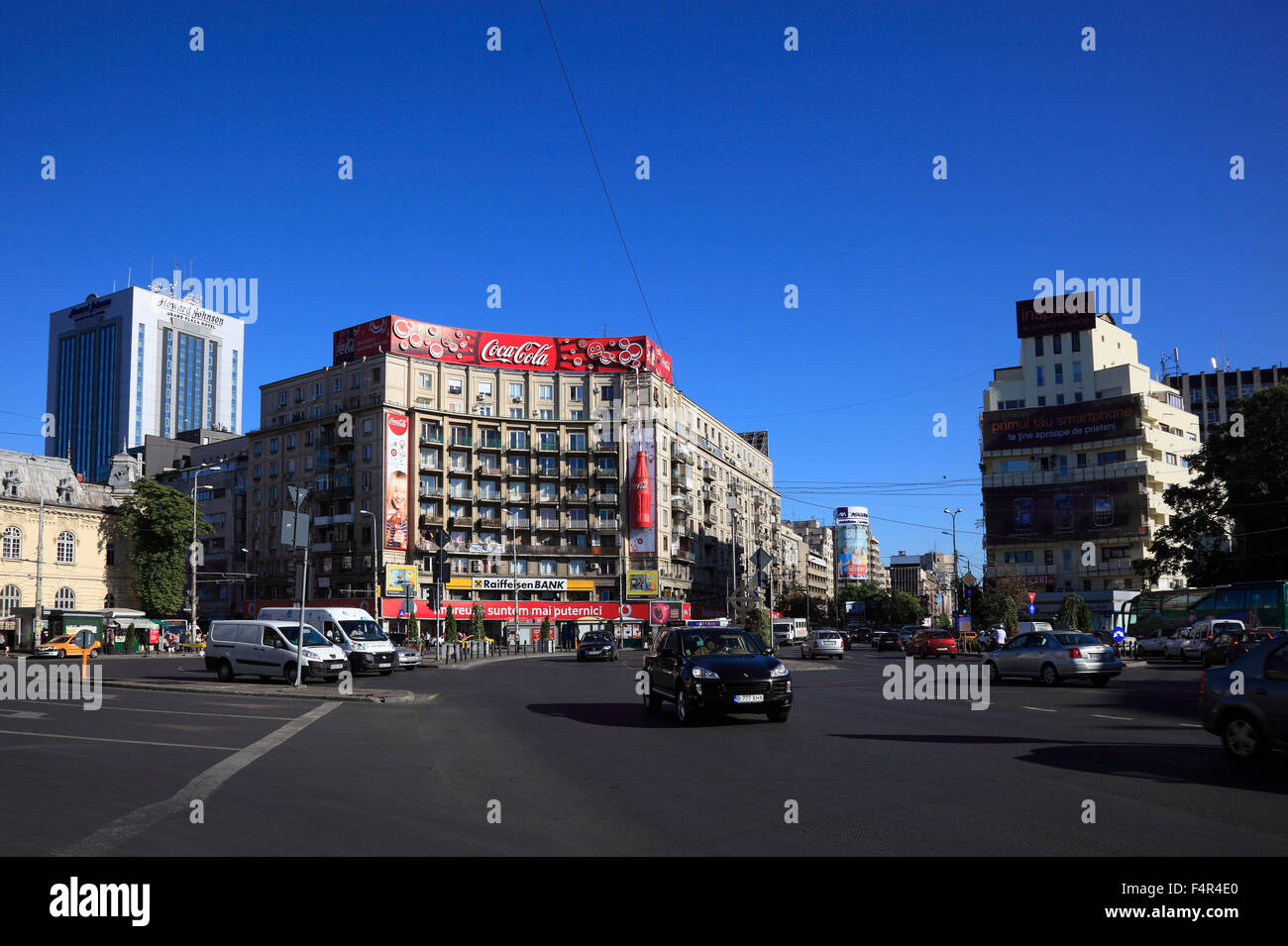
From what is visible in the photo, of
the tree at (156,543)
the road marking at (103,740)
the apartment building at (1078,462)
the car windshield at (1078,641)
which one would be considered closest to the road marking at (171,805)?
the road marking at (103,740)

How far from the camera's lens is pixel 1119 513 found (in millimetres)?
82375

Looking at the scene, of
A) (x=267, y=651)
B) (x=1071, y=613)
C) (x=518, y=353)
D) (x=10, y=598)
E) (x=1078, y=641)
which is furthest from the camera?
(x=518, y=353)

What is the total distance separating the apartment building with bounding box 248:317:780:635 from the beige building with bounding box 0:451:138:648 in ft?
55.2

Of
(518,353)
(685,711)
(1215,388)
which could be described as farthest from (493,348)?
(1215,388)

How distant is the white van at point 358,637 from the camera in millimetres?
32312

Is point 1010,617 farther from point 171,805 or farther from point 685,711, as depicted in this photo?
point 171,805

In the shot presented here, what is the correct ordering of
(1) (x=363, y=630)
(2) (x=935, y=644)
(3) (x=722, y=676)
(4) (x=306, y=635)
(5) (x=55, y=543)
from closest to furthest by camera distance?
(3) (x=722, y=676) → (4) (x=306, y=635) → (1) (x=363, y=630) → (2) (x=935, y=644) → (5) (x=55, y=543)

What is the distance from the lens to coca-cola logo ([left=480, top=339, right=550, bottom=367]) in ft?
300

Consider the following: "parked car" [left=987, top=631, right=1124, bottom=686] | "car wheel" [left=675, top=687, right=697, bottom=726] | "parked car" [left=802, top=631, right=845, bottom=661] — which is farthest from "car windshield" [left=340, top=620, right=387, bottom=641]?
"parked car" [left=802, top=631, right=845, bottom=661]

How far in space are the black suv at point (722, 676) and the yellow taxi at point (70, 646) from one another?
123 ft

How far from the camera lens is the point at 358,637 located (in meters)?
33.4
